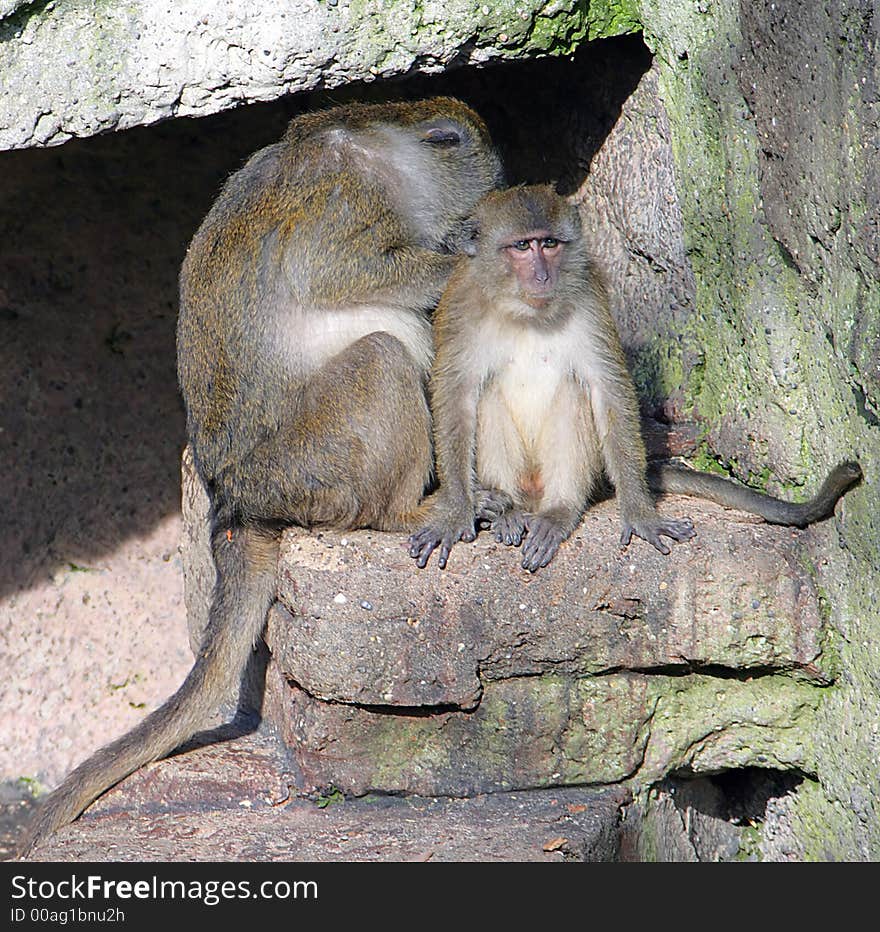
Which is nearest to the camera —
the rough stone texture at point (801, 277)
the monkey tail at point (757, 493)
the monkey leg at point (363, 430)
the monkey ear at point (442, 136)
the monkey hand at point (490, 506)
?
the rough stone texture at point (801, 277)

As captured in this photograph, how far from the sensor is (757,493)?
4383mm

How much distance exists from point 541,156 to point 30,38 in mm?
2270

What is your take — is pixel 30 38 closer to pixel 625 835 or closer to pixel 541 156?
pixel 541 156

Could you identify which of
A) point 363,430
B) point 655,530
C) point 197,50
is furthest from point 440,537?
point 197,50

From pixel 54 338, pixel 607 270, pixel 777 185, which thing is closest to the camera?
pixel 777 185

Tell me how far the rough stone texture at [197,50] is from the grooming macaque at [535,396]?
59 cm

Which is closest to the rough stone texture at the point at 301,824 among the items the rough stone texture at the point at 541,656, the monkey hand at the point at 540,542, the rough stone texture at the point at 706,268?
the rough stone texture at the point at 541,656

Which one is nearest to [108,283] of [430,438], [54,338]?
[54,338]

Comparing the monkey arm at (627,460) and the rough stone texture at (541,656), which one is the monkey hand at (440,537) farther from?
the monkey arm at (627,460)

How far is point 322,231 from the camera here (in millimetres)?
4453

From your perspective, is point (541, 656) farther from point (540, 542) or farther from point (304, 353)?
point (304, 353)

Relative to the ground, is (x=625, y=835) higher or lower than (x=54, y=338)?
lower

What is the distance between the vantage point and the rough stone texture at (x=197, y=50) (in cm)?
426

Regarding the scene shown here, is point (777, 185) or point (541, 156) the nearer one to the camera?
point (777, 185)
